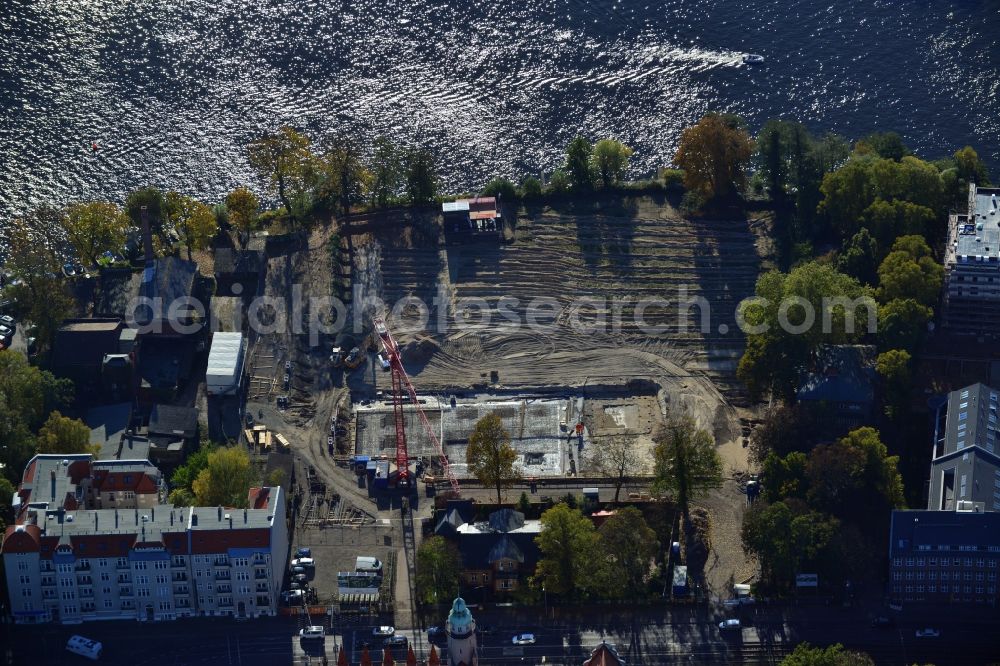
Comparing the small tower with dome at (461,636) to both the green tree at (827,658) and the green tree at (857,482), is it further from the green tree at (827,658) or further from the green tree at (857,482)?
the green tree at (857,482)

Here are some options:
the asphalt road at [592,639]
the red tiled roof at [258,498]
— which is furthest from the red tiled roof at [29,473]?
the red tiled roof at [258,498]

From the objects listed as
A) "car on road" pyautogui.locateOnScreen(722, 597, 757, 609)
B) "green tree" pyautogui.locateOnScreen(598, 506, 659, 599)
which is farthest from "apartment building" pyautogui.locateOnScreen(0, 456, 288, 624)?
"car on road" pyautogui.locateOnScreen(722, 597, 757, 609)

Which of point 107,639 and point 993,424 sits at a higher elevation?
point 993,424

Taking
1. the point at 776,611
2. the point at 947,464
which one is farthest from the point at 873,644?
the point at 947,464

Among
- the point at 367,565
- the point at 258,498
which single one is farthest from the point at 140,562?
the point at 367,565

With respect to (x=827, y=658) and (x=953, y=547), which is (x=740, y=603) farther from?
(x=953, y=547)

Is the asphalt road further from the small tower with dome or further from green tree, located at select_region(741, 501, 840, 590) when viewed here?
the small tower with dome

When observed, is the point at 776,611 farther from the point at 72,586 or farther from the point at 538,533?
the point at 72,586
